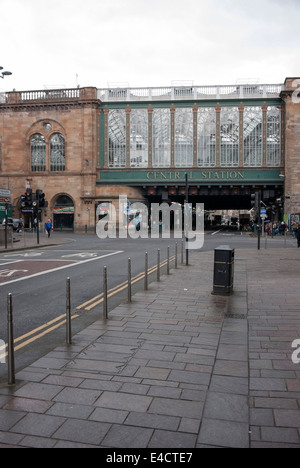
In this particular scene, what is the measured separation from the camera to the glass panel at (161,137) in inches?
1994

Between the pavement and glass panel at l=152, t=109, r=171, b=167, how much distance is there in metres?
43.7

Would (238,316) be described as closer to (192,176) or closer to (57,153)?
(192,176)

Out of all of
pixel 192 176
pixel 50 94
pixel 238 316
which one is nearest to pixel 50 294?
pixel 238 316

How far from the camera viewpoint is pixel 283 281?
12.3 metres

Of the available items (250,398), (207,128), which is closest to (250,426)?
(250,398)

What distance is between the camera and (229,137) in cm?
4988

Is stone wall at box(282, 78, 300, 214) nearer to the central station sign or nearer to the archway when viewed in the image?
the central station sign

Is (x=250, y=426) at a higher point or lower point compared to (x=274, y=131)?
lower

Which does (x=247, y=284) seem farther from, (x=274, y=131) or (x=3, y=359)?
(x=274, y=131)

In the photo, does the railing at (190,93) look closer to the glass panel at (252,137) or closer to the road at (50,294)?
the glass panel at (252,137)

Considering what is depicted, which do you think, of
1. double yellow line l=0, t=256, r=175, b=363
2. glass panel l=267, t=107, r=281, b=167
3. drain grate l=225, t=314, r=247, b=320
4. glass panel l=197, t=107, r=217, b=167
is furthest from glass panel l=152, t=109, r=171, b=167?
drain grate l=225, t=314, r=247, b=320

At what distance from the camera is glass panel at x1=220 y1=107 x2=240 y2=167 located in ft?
163

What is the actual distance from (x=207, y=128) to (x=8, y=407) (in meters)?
48.9

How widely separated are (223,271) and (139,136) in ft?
140
